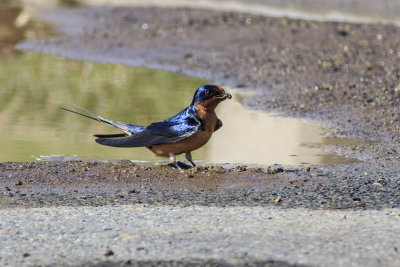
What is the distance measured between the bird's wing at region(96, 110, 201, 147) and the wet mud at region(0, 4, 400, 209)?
21 centimetres

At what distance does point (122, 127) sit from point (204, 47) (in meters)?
7.37

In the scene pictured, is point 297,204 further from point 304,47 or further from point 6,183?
point 304,47

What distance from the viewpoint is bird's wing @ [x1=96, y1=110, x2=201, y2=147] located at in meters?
6.96

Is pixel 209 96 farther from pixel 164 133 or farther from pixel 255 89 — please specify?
pixel 255 89

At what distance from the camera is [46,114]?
10102 millimetres

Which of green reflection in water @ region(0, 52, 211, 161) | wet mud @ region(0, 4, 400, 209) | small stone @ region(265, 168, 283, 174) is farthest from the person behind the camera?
green reflection in water @ region(0, 52, 211, 161)

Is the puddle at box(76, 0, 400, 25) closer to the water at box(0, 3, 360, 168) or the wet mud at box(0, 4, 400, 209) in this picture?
the wet mud at box(0, 4, 400, 209)

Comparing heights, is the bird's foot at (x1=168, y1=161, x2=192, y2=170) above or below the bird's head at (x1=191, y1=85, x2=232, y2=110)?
below

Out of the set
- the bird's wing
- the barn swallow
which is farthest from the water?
the barn swallow

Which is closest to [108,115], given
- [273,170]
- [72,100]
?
[72,100]

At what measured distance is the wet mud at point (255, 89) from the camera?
21.0 feet

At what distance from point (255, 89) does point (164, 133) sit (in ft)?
15.9

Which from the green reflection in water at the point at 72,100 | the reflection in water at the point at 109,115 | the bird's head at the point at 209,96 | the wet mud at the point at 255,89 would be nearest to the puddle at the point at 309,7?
the wet mud at the point at 255,89

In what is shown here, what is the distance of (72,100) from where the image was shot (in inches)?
430
